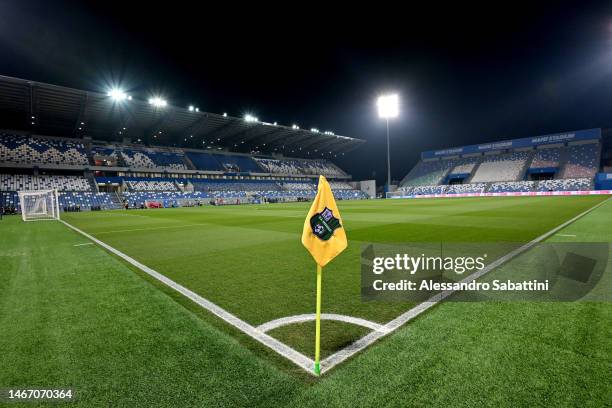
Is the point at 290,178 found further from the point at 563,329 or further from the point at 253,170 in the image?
the point at 563,329

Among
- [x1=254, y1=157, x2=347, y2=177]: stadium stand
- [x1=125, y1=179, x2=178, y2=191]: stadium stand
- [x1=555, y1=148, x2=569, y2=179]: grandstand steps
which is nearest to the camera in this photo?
[x1=125, y1=179, x2=178, y2=191]: stadium stand

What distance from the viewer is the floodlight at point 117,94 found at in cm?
4256

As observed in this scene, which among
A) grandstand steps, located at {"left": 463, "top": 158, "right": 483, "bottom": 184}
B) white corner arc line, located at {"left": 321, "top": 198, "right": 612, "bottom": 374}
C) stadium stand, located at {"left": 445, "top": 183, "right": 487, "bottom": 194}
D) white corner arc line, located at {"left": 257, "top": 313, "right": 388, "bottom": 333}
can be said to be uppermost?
grandstand steps, located at {"left": 463, "top": 158, "right": 483, "bottom": 184}

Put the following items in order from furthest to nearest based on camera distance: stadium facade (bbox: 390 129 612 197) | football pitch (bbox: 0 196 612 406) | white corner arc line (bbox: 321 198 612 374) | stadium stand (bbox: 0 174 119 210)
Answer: stadium facade (bbox: 390 129 612 197)
stadium stand (bbox: 0 174 119 210)
white corner arc line (bbox: 321 198 612 374)
football pitch (bbox: 0 196 612 406)

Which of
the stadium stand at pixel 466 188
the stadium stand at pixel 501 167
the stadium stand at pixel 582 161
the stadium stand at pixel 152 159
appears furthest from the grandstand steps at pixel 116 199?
the stadium stand at pixel 582 161

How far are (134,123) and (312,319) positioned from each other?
2409 inches

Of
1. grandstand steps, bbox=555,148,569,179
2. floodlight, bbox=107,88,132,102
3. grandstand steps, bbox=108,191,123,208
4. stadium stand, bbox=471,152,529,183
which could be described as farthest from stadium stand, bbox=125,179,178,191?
grandstand steps, bbox=555,148,569,179

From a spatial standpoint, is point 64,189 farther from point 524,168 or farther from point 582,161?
point 582,161

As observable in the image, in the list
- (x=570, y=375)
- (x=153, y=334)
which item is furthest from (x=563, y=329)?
(x=153, y=334)

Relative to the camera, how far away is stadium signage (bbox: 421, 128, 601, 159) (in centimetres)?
6519

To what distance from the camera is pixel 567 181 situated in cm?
5938

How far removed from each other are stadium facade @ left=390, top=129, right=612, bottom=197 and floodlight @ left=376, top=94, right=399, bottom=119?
27.7 m

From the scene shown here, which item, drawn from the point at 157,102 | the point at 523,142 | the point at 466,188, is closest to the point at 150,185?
the point at 157,102

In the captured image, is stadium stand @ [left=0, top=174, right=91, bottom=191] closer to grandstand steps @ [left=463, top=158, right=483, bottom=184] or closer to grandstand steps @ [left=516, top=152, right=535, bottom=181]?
grandstand steps @ [left=463, top=158, right=483, bottom=184]
